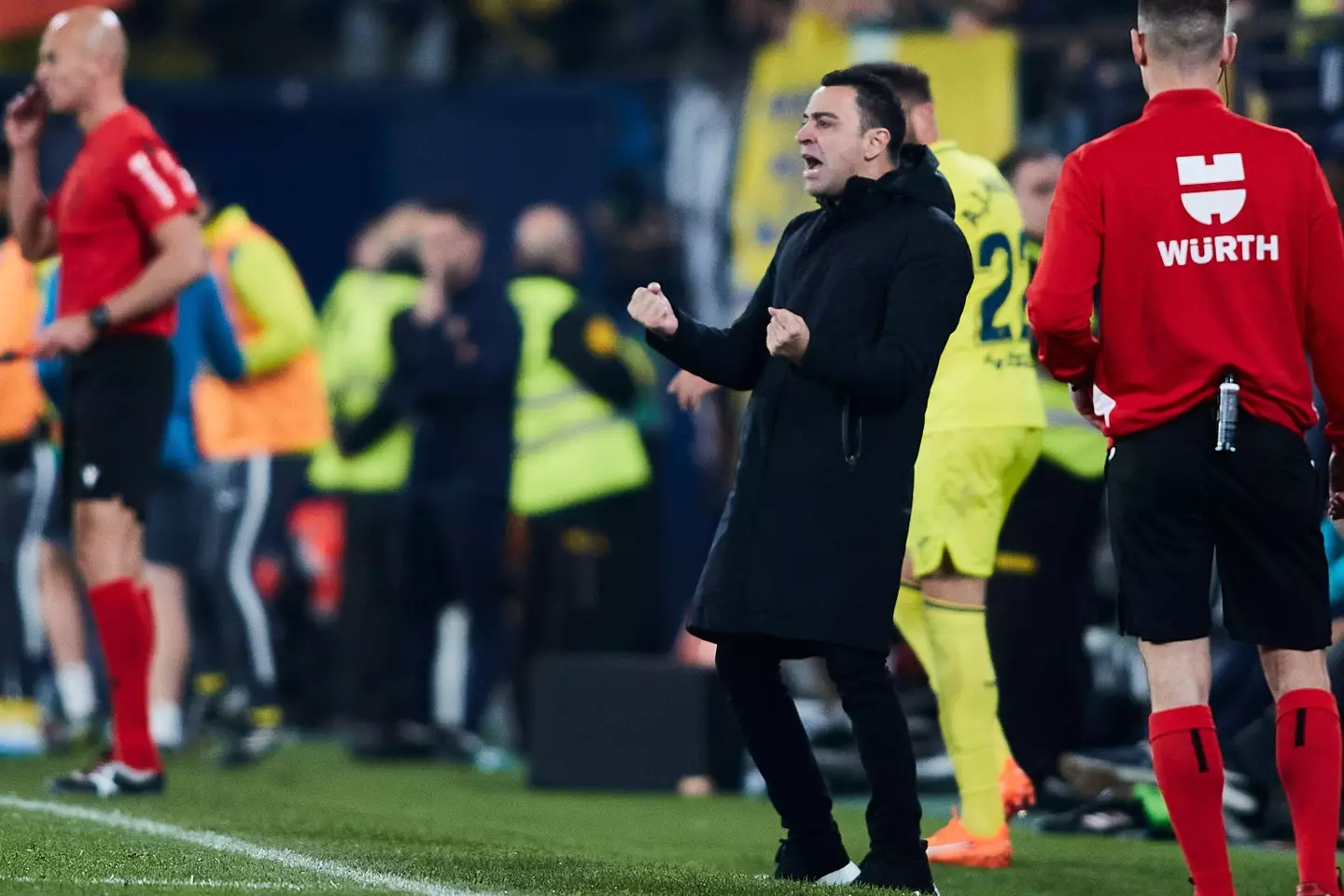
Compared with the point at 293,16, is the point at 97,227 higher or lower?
lower

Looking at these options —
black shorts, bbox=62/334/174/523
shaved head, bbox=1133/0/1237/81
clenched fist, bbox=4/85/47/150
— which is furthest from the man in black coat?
clenched fist, bbox=4/85/47/150

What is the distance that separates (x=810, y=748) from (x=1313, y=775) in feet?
3.85

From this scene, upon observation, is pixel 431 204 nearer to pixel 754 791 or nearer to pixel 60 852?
A: pixel 754 791

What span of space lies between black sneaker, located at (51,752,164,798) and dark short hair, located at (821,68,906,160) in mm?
3290

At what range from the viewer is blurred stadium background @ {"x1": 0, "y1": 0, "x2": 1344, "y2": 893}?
6.77 metres

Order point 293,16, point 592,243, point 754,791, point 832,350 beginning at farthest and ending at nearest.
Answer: point 293,16, point 592,243, point 754,791, point 832,350

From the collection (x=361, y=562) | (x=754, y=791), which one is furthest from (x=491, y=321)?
(x=754, y=791)

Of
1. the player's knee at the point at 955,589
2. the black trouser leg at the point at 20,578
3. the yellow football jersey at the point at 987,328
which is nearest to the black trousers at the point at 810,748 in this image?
the player's knee at the point at 955,589

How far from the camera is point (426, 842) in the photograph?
20.7 ft

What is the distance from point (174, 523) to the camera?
10.1 meters

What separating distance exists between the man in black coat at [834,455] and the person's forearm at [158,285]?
239cm

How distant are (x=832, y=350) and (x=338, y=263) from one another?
9.61 metres

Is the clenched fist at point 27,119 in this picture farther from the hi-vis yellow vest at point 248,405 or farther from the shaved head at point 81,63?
the hi-vis yellow vest at point 248,405

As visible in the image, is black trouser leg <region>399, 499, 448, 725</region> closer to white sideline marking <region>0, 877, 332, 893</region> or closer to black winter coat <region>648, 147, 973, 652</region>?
black winter coat <region>648, 147, 973, 652</region>
